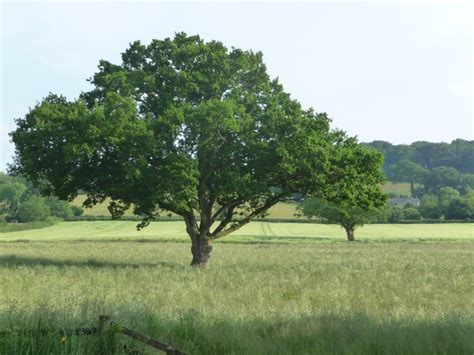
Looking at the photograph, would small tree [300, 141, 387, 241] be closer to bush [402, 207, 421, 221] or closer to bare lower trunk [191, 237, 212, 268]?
bare lower trunk [191, 237, 212, 268]

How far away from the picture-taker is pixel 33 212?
11856cm

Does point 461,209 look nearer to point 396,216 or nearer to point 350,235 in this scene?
point 396,216

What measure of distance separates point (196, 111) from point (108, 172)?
591 cm

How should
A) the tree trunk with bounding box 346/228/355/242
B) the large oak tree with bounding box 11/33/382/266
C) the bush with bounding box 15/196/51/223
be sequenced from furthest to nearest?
the bush with bounding box 15/196/51/223 < the tree trunk with bounding box 346/228/355/242 < the large oak tree with bounding box 11/33/382/266

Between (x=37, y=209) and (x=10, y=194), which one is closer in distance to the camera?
(x=37, y=209)

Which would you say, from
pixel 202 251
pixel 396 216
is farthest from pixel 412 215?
pixel 202 251

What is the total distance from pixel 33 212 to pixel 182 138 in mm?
99692

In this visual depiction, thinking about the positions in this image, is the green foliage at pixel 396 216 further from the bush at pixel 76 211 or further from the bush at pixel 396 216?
the bush at pixel 76 211

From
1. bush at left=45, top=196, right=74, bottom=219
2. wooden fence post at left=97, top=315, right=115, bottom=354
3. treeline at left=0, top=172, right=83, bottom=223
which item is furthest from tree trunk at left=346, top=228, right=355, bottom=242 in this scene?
bush at left=45, top=196, right=74, bottom=219

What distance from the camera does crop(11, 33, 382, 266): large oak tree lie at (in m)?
26.6

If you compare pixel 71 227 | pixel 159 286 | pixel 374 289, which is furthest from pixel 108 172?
pixel 71 227

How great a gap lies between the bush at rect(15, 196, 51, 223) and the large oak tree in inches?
3670

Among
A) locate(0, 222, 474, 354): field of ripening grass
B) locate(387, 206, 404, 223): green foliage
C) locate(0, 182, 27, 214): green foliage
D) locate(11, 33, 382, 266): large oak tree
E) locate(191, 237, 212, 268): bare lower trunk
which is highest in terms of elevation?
locate(0, 182, 27, 214): green foliage

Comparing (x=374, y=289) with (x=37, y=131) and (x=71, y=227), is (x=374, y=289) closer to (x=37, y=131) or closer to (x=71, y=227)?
(x=37, y=131)
